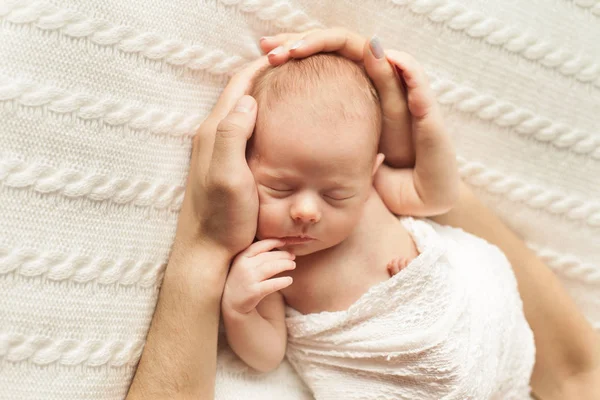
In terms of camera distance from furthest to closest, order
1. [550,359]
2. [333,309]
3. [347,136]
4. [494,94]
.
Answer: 1. [550,359]
2. [494,94]
3. [333,309]
4. [347,136]

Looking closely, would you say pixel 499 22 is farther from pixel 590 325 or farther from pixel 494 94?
pixel 590 325

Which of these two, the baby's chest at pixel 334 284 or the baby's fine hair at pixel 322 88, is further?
the baby's chest at pixel 334 284

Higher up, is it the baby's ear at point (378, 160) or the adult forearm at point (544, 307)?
the baby's ear at point (378, 160)

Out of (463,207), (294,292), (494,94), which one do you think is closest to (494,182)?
(463,207)

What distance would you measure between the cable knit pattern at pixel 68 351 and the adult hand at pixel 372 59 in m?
0.67

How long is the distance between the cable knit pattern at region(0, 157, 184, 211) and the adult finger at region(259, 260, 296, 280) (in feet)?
0.81

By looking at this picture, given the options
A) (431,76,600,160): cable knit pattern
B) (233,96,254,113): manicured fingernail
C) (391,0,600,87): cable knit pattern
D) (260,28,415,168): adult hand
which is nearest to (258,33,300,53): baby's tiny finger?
(260,28,415,168): adult hand

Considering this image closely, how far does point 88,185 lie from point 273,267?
388 mm

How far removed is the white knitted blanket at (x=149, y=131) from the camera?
1009 millimetres

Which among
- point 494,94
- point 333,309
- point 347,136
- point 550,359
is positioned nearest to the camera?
point 347,136

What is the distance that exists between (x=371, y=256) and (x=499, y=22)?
0.65 metres

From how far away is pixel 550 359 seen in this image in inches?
59.9

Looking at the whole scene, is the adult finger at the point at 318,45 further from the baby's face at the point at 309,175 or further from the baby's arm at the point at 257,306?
the baby's arm at the point at 257,306

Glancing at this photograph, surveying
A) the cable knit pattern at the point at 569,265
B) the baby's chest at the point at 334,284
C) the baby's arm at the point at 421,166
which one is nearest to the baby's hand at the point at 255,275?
the baby's chest at the point at 334,284
